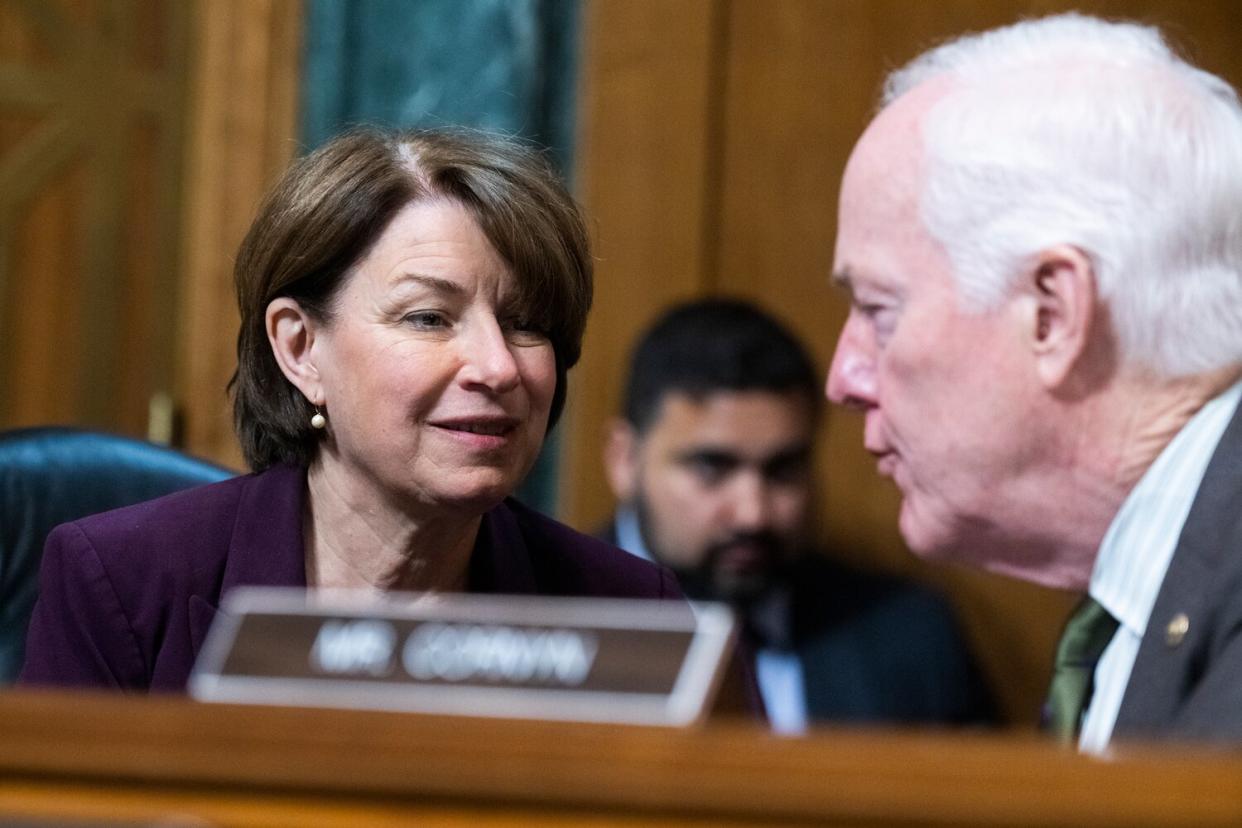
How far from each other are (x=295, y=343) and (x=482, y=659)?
119 centimetres

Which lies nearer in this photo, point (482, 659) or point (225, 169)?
point (482, 659)

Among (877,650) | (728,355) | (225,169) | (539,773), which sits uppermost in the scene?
(539,773)

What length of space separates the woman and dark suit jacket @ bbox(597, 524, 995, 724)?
1.31 meters

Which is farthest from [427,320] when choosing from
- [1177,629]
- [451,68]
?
[451,68]

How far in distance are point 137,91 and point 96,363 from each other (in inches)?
24.8

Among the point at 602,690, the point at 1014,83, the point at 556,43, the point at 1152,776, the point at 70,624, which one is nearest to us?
the point at 1152,776

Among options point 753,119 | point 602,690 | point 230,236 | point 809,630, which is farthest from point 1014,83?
point 230,236

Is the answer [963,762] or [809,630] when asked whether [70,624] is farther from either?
[809,630]

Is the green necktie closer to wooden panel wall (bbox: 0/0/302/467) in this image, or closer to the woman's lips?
the woman's lips

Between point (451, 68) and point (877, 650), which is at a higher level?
point (451, 68)

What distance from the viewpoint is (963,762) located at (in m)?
0.73

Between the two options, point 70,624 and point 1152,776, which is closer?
point 1152,776

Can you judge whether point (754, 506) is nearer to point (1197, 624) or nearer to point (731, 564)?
point (731, 564)

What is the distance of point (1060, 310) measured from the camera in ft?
4.49
